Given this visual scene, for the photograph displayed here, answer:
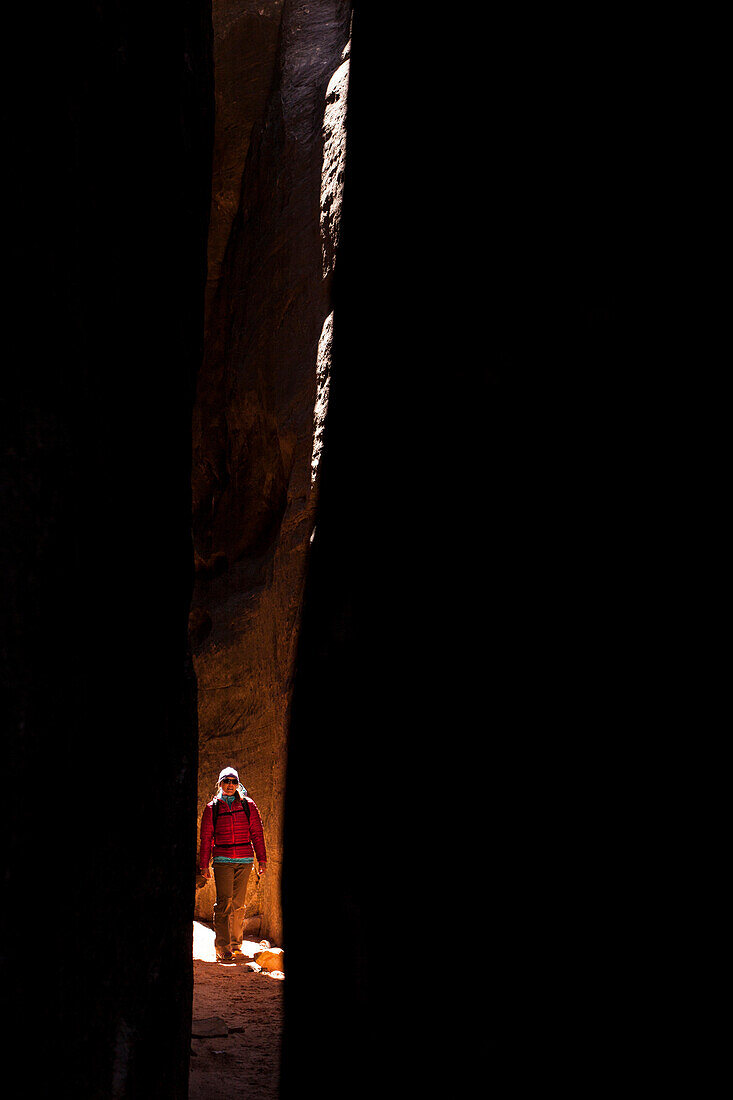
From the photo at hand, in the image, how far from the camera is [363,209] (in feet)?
20.9

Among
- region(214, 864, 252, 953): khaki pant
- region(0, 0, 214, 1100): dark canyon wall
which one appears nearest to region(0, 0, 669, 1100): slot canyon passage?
region(0, 0, 214, 1100): dark canyon wall

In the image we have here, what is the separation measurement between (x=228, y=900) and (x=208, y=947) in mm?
929

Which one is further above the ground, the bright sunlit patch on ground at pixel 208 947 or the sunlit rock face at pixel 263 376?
the sunlit rock face at pixel 263 376

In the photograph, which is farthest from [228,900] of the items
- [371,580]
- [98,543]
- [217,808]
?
[98,543]

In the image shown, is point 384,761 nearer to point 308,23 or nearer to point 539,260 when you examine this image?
point 539,260

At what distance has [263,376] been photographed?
9234 millimetres

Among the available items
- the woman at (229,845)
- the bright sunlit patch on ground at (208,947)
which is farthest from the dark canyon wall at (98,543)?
the bright sunlit patch on ground at (208,947)

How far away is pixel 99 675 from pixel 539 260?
8.80 feet

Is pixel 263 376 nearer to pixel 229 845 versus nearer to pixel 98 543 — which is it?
pixel 229 845

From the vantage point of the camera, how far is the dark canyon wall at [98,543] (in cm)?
211

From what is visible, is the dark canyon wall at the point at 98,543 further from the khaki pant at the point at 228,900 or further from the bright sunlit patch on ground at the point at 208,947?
the bright sunlit patch on ground at the point at 208,947

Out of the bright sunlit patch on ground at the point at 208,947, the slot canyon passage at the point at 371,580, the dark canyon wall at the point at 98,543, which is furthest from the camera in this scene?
the bright sunlit patch on ground at the point at 208,947

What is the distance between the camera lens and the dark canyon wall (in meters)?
2.11

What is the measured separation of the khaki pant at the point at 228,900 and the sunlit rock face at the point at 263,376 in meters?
0.58
